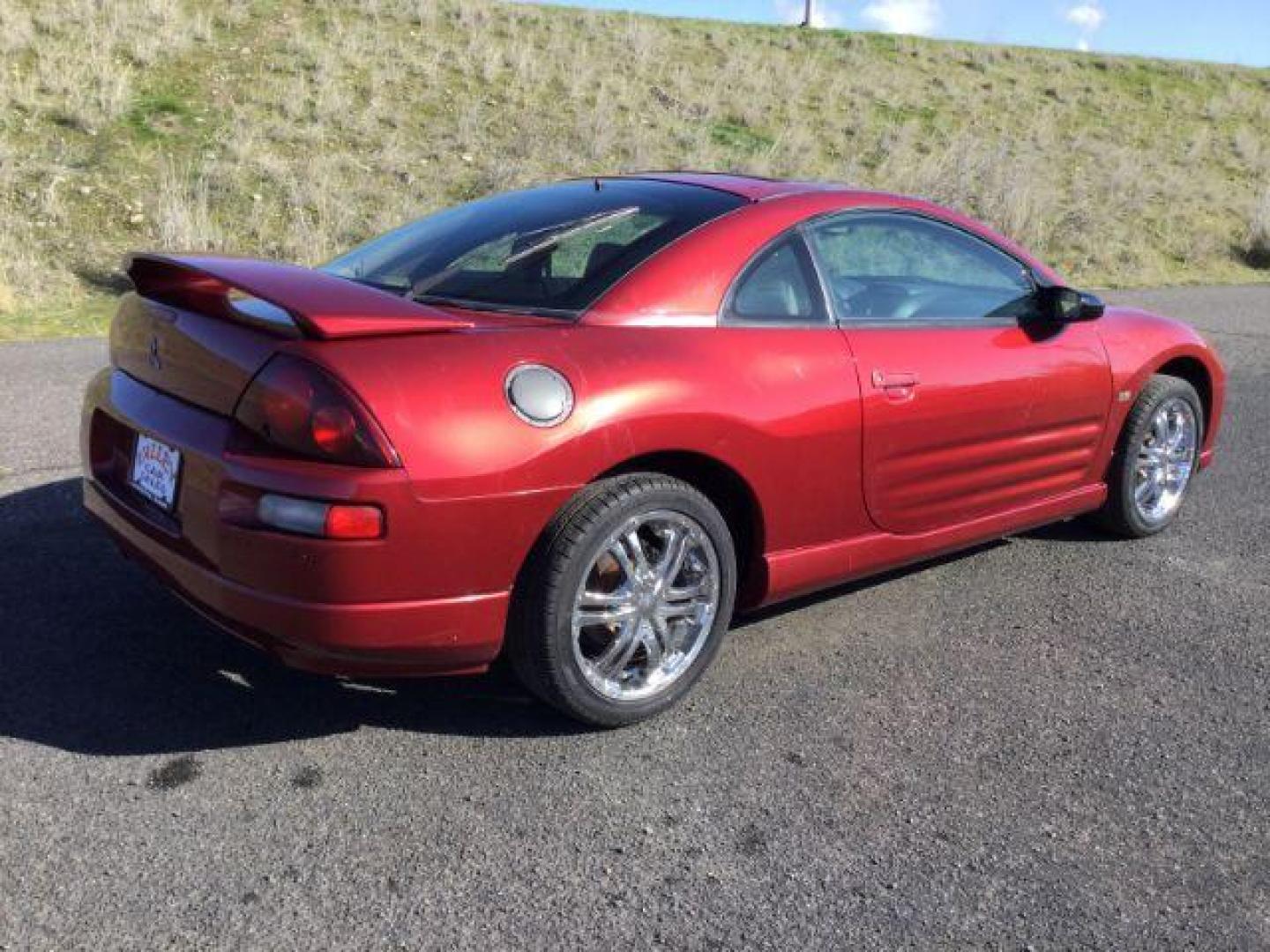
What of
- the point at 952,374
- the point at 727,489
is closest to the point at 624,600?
the point at 727,489

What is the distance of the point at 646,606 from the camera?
3.27 m

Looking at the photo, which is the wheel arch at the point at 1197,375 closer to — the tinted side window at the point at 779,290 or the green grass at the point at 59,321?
the tinted side window at the point at 779,290

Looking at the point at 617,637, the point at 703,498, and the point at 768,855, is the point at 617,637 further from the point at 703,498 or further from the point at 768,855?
the point at 768,855

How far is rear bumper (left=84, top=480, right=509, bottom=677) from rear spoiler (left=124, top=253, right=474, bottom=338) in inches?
25.6

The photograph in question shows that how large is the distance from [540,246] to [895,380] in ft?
3.87

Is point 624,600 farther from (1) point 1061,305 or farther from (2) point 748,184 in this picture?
(1) point 1061,305

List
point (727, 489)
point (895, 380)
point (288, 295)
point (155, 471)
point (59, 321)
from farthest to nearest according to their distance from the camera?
point (59, 321), point (895, 380), point (727, 489), point (155, 471), point (288, 295)

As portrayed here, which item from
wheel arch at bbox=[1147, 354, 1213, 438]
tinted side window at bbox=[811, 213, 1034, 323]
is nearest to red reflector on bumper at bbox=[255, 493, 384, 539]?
tinted side window at bbox=[811, 213, 1034, 323]

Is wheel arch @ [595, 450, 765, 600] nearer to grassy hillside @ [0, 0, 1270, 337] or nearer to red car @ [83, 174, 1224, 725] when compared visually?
red car @ [83, 174, 1224, 725]

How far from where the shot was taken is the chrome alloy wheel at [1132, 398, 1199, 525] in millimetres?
4957

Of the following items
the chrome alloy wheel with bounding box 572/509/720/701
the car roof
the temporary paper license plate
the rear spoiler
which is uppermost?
the car roof

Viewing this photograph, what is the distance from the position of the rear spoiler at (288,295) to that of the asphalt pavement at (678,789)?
1.08 m

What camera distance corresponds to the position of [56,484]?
504 centimetres

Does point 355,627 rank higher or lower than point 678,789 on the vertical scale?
higher
